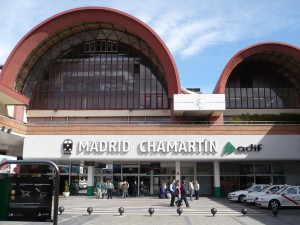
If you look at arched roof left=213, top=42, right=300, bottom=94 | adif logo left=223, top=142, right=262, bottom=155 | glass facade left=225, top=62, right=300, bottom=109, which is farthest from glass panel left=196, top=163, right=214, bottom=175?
glass facade left=225, top=62, right=300, bottom=109

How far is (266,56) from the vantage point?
3928 cm

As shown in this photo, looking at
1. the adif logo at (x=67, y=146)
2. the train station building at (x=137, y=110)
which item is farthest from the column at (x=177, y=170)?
the adif logo at (x=67, y=146)

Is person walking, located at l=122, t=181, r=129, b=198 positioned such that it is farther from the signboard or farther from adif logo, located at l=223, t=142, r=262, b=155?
the signboard

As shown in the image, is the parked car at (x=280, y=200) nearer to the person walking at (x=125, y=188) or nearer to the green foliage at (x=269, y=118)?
the person walking at (x=125, y=188)

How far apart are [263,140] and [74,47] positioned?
23581 mm

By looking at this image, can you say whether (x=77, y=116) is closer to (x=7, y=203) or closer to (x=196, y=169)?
(x=196, y=169)

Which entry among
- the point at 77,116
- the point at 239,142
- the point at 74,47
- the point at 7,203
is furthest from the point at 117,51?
the point at 7,203

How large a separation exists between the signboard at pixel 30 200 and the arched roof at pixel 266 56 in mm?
28456

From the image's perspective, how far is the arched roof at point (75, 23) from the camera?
36.2 meters

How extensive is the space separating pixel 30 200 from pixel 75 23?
32437 millimetres

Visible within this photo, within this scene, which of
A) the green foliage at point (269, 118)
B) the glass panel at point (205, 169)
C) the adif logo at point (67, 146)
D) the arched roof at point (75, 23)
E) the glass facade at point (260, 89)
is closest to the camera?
the adif logo at point (67, 146)

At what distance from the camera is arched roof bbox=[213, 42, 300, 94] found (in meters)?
35.4

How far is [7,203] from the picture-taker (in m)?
8.41

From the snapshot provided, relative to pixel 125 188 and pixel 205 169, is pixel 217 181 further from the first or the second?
pixel 125 188
